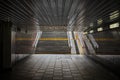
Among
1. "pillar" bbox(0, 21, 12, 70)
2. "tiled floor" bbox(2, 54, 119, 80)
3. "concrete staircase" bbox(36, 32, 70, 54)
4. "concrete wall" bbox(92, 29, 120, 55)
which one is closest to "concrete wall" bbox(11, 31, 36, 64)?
"pillar" bbox(0, 21, 12, 70)

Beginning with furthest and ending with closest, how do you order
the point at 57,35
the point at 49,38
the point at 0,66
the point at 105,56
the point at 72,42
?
the point at 57,35, the point at 49,38, the point at 72,42, the point at 105,56, the point at 0,66

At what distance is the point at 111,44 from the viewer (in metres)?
8.01

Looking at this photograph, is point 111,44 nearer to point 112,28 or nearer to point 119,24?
point 112,28

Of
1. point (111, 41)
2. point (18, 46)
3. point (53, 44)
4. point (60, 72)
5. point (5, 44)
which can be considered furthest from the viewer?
point (53, 44)

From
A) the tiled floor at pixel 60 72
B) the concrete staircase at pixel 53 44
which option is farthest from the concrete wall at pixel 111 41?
the concrete staircase at pixel 53 44

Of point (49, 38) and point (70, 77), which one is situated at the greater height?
point (49, 38)

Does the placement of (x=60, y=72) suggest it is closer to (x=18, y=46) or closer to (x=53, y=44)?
(x=18, y=46)

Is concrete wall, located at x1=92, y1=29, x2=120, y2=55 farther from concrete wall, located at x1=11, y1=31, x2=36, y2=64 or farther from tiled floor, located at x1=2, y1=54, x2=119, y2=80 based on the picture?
concrete wall, located at x1=11, y1=31, x2=36, y2=64

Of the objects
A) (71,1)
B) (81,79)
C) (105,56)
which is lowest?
(81,79)

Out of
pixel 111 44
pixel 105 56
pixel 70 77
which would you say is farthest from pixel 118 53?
pixel 70 77

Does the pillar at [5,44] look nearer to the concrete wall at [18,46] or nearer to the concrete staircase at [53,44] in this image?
the concrete wall at [18,46]

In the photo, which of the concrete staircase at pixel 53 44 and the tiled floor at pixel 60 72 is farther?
the concrete staircase at pixel 53 44

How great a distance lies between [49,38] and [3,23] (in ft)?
47.1

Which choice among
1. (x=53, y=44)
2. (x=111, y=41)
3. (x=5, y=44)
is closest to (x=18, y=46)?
(x=5, y=44)
